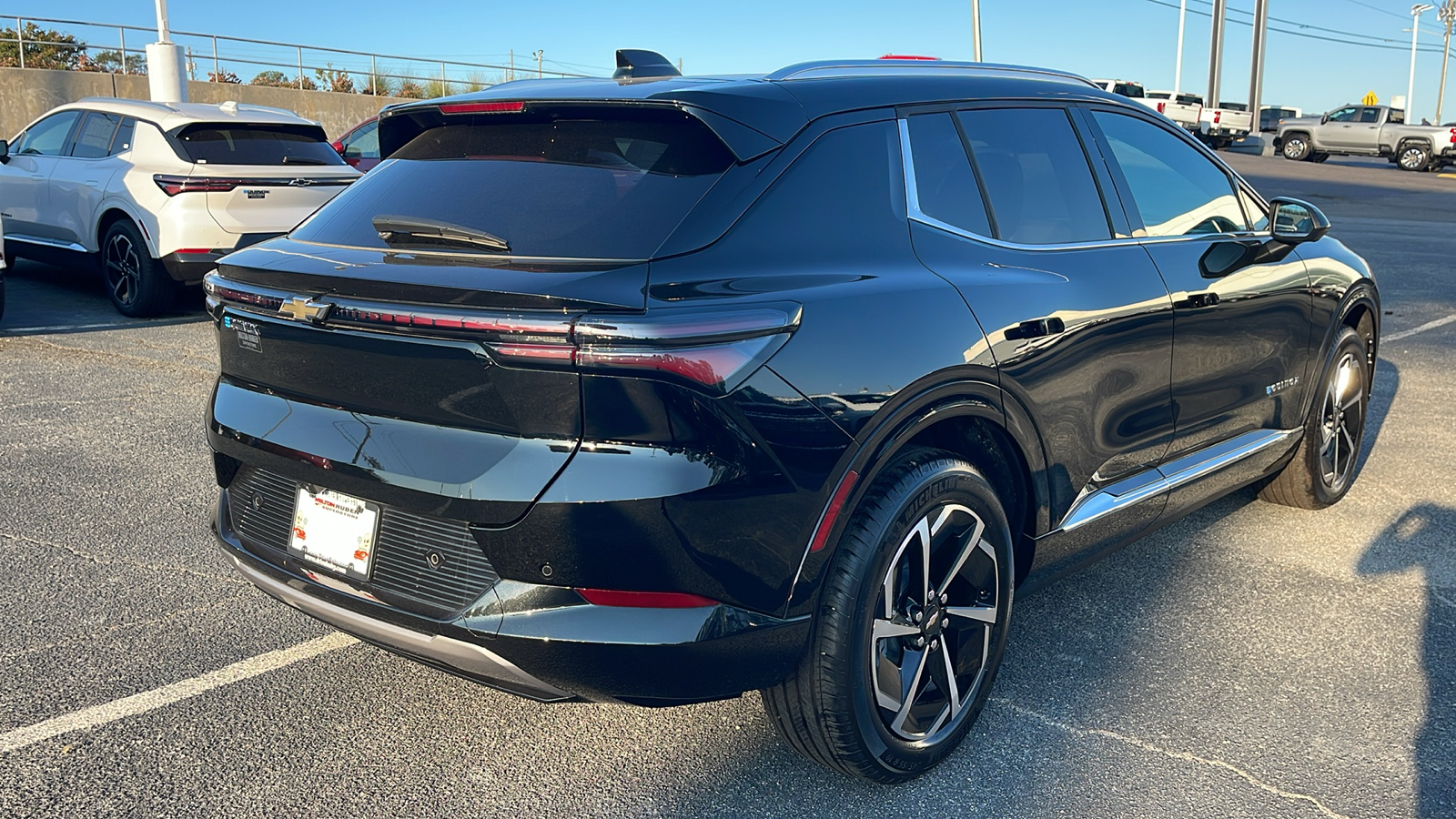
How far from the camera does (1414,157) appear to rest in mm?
35375

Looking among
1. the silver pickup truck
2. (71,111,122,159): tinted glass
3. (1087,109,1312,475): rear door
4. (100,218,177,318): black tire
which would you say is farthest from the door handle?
the silver pickup truck

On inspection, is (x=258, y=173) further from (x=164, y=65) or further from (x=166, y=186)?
(x=164, y=65)

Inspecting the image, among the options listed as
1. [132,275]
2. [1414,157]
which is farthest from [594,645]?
[1414,157]

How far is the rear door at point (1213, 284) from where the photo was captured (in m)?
3.84

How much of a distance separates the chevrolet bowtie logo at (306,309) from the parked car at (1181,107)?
3621 cm

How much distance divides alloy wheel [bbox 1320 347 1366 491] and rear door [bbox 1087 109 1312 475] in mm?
488

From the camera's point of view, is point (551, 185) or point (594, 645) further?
point (551, 185)

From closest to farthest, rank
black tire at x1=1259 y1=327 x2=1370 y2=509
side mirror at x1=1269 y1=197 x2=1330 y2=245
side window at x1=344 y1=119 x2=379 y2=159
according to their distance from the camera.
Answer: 1. side mirror at x1=1269 y1=197 x2=1330 y2=245
2. black tire at x1=1259 y1=327 x2=1370 y2=509
3. side window at x1=344 y1=119 x2=379 y2=159

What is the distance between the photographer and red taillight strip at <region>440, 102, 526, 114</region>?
9.74 feet

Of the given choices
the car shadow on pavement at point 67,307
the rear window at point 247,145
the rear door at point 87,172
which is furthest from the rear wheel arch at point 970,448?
the rear door at point 87,172

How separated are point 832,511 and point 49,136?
1050 centimetres

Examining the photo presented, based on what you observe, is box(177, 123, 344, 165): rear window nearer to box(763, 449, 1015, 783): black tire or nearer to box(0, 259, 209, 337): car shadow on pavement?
box(0, 259, 209, 337): car shadow on pavement

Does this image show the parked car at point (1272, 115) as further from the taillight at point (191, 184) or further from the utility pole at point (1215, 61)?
the taillight at point (191, 184)

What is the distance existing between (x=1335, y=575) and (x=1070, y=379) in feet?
5.97
